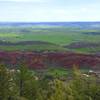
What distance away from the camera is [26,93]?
165 ft

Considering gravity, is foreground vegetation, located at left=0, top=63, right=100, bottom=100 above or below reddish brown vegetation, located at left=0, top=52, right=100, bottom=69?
above

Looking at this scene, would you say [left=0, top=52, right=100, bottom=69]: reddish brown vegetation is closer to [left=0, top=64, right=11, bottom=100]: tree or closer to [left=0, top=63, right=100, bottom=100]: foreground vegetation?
[left=0, top=63, right=100, bottom=100]: foreground vegetation

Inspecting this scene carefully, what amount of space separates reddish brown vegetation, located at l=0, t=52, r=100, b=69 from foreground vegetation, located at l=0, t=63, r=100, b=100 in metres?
59.5

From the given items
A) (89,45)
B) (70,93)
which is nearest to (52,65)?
(89,45)

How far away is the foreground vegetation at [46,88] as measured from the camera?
3847cm

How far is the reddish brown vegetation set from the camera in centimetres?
11562

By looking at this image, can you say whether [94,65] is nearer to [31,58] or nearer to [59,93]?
[31,58]

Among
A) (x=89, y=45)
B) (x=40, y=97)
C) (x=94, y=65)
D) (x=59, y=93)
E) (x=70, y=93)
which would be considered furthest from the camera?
(x=89, y=45)

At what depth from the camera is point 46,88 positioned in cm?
5481

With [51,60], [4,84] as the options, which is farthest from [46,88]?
[51,60]

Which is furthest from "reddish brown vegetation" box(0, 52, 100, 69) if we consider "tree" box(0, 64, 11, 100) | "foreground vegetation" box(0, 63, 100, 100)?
"tree" box(0, 64, 11, 100)

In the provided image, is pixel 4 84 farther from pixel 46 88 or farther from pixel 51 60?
pixel 51 60

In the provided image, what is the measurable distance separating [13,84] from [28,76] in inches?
104

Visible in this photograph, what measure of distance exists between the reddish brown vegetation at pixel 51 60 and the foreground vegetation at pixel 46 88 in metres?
59.5
